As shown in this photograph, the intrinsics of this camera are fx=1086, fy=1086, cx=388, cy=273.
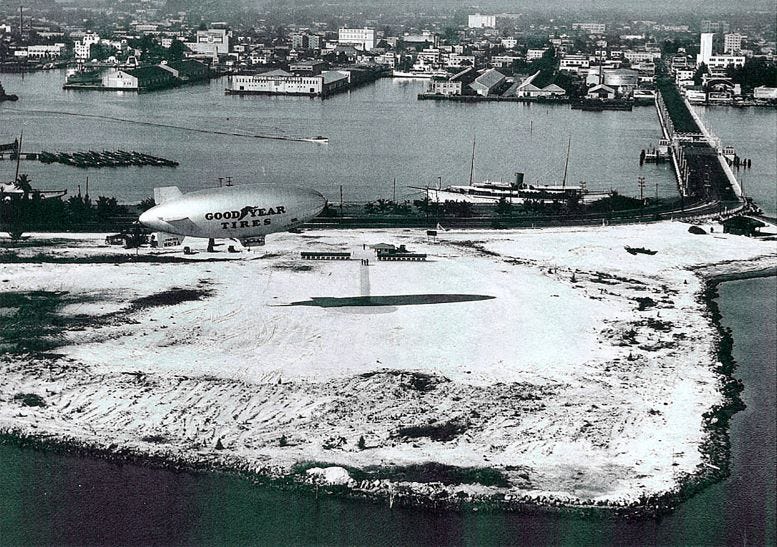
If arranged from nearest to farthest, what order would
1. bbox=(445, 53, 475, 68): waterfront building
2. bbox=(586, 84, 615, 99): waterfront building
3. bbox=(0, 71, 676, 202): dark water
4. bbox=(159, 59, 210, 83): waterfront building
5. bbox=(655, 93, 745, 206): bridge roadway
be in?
bbox=(655, 93, 745, 206): bridge roadway
bbox=(0, 71, 676, 202): dark water
bbox=(586, 84, 615, 99): waterfront building
bbox=(159, 59, 210, 83): waterfront building
bbox=(445, 53, 475, 68): waterfront building

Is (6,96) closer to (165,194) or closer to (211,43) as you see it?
(211,43)

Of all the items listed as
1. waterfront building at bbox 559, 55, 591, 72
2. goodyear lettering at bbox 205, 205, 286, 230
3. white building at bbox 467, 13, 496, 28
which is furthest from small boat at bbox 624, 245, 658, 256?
white building at bbox 467, 13, 496, 28

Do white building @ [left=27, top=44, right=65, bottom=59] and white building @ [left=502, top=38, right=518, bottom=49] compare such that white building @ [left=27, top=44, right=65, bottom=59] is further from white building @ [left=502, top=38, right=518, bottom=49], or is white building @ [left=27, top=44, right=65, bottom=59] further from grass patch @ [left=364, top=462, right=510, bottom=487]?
grass patch @ [left=364, top=462, right=510, bottom=487]

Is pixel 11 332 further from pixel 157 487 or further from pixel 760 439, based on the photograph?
pixel 760 439

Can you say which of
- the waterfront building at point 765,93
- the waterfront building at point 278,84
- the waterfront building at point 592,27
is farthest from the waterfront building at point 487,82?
the waterfront building at point 592,27

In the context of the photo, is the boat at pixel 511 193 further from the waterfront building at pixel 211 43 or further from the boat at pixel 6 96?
the waterfront building at pixel 211 43

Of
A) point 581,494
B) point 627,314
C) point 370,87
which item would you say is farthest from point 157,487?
point 370,87
